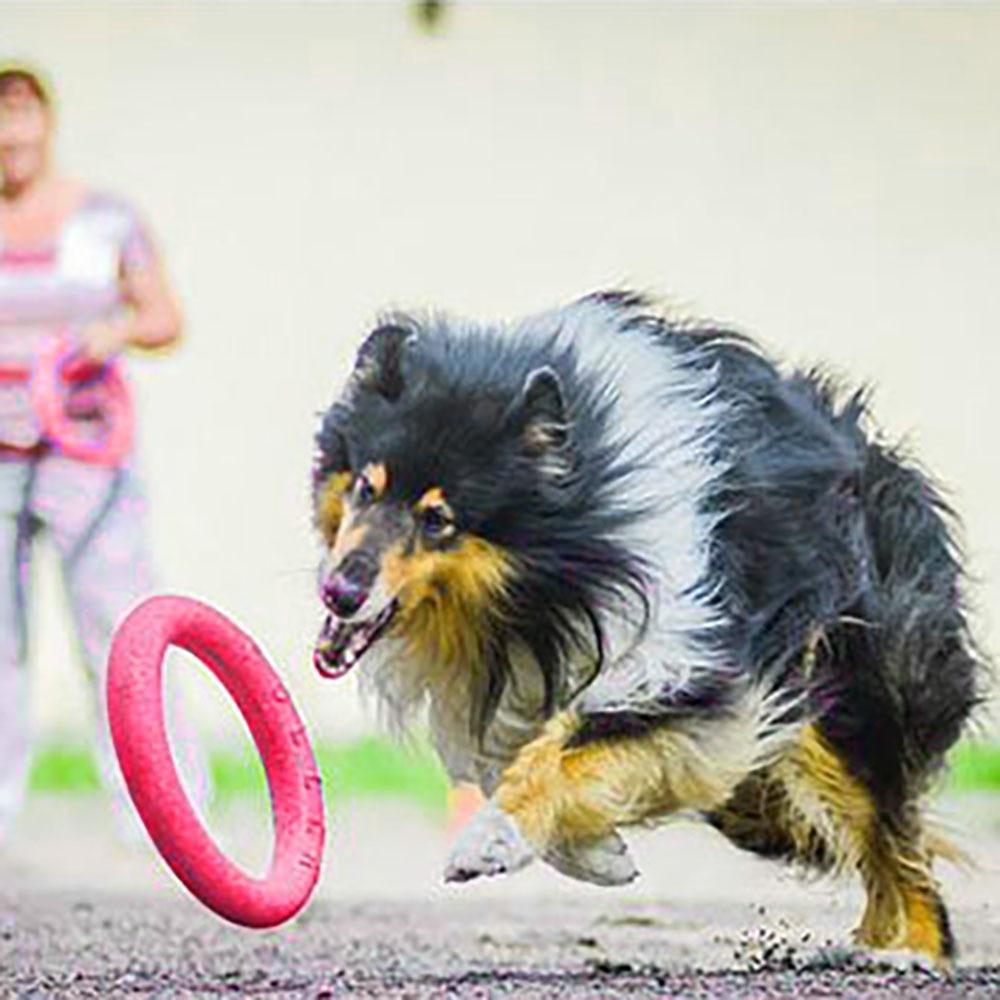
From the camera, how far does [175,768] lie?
3822mm

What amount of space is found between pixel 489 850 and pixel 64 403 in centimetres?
191

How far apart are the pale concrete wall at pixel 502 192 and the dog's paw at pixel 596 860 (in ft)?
1.87

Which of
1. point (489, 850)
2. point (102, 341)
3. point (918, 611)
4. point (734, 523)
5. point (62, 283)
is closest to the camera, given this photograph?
point (489, 850)

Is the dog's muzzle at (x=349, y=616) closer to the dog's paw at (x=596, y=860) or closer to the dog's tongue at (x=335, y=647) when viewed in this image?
the dog's tongue at (x=335, y=647)

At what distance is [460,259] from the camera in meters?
5.27

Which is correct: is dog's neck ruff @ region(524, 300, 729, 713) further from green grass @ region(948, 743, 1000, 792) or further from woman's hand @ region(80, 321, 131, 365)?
woman's hand @ region(80, 321, 131, 365)

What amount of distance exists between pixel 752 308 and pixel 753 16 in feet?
1.86

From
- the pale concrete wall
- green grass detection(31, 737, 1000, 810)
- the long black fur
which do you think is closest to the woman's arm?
the pale concrete wall

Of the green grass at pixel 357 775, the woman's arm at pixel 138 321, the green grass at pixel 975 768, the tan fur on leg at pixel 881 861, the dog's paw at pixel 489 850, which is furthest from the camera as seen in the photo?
the green grass at pixel 357 775

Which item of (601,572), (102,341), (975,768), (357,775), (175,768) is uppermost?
(601,572)

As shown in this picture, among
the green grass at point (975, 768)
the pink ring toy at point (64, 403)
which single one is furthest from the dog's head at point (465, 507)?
the pink ring toy at point (64, 403)

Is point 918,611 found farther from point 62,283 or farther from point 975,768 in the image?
point 62,283

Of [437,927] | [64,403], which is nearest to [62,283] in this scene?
[64,403]

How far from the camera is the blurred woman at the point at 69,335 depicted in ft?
16.9
